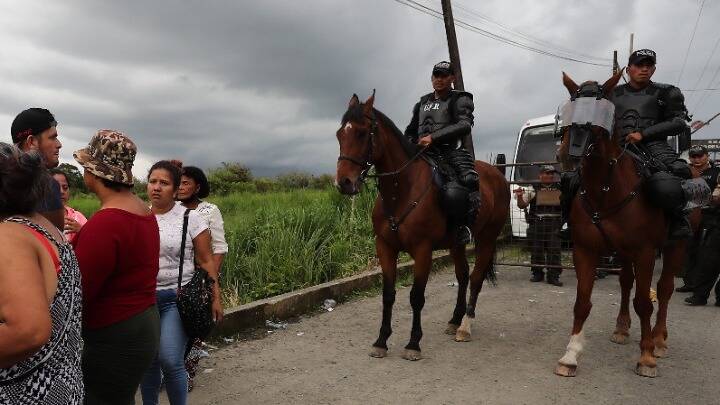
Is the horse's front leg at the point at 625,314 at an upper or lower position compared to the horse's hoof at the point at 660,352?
upper

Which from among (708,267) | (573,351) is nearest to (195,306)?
(573,351)

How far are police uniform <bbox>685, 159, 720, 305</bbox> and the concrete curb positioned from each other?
14.6 feet

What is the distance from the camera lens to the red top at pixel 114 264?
2.19 m

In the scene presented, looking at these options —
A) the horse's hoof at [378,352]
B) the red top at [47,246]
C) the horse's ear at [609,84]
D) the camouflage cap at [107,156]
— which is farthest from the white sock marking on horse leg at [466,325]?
the red top at [47,246]

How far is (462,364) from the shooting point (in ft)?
16.2

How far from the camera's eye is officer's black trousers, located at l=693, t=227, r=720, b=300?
24.1ft

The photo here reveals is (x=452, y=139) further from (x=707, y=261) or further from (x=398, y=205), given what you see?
(x=707, y=261)

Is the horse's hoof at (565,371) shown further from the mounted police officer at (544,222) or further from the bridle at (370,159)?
the mounted police officer at (544,222)

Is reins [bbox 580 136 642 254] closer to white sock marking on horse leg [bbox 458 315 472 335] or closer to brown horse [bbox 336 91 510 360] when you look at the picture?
brown horse [bbox 336 91 510 360]

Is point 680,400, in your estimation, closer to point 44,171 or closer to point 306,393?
point 306,393

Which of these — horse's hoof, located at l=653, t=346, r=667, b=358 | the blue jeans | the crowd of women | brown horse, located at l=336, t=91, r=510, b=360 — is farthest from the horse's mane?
horse's hoof, located at l=653, t=346, r=667, b=358

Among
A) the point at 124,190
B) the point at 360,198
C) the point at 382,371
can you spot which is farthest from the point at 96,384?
the point at 360,198

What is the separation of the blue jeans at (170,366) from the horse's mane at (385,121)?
7.75ft

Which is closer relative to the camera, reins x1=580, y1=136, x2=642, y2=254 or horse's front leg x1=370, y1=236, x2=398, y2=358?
reins x1=580, y1=136, x2=642, y2=254
